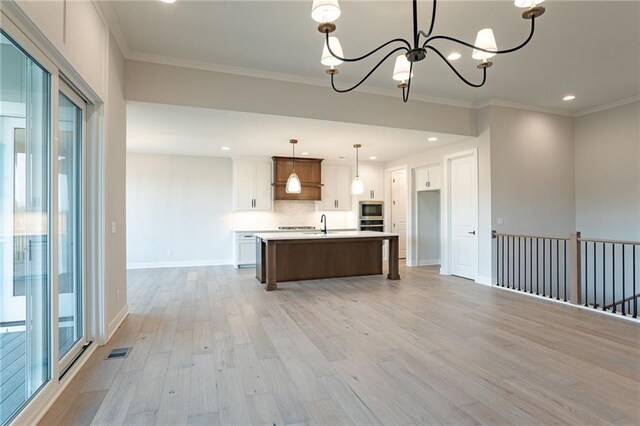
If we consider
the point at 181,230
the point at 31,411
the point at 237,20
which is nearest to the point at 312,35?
the point at 237,20

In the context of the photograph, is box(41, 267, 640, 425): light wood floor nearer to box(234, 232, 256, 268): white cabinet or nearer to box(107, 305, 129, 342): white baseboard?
box(107, 305, 129, 342): white baseboard

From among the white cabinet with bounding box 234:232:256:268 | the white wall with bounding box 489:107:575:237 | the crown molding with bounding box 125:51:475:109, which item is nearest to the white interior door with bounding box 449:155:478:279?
the white wall with bounding box 489:107:575:237

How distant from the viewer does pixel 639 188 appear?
17.6 ft

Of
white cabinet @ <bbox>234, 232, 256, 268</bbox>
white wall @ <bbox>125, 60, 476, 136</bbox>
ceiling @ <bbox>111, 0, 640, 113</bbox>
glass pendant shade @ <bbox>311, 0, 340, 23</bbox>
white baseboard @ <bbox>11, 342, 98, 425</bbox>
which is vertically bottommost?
white baseboard @ <bbox>11, 342, 98, 425</bbox>

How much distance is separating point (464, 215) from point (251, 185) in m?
4.62

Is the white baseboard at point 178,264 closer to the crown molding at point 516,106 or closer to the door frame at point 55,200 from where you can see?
the door frame at point 55,200

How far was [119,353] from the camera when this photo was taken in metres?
2.84

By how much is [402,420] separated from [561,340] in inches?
83.5

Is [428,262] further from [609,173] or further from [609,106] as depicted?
[609,106]

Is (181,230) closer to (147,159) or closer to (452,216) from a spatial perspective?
(147,159)

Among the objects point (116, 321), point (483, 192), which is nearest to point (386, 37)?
point (483, 192)

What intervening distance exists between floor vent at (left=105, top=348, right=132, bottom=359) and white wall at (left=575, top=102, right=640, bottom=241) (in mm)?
7240

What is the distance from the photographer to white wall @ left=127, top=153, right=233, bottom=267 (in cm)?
727

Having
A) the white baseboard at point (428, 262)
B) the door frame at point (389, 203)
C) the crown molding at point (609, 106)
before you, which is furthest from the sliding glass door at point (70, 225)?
the crown molding at point (609, 106)
